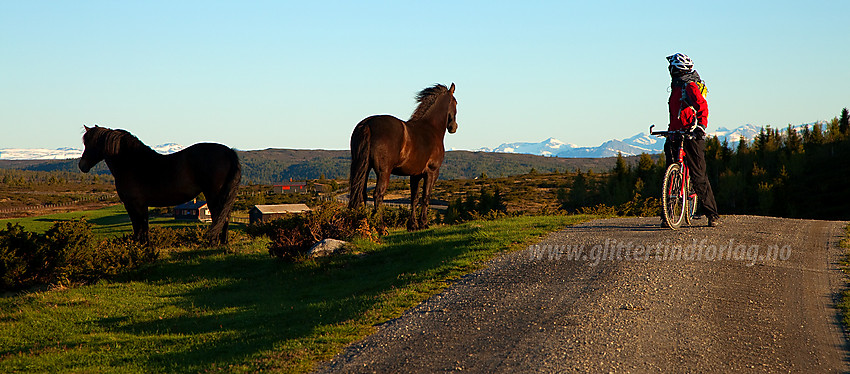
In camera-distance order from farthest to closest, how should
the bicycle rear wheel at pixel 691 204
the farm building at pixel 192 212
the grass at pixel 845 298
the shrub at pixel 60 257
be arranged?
the farm building at pixel 192 212 < the shrub at pixel 60 257 < the bicycle rear wheel at pixel 691 204 < the grass at pixel 845 298

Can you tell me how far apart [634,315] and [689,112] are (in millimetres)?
5916

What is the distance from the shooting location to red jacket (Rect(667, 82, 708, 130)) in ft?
39.1

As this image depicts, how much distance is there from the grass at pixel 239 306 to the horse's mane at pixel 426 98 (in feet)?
9.27

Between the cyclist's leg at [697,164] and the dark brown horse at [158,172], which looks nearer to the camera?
the cyclist's leg at [697,164]

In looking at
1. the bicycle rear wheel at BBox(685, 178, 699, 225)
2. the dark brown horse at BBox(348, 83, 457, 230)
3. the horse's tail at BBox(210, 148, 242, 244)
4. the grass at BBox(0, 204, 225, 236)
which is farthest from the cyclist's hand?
the grass at BBox(0, 204, 225, 236)

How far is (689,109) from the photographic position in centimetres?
1197

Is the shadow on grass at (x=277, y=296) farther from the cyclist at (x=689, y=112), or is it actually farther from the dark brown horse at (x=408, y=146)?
the cyclist at (x=689, y=112)

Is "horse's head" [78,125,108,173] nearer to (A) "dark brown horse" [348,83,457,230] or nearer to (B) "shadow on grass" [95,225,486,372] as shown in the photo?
(B) "shadow on grass" [95,225,486,372]

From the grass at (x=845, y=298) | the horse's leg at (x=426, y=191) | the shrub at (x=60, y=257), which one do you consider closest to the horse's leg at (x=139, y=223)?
the shrub at (x=60, y=257)

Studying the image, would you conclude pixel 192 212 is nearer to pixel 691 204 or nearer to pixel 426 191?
pixel 426 191

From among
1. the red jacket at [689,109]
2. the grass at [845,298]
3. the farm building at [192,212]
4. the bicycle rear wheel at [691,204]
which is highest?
the red jacket at [689,109]

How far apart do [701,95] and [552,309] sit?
6.44 metres

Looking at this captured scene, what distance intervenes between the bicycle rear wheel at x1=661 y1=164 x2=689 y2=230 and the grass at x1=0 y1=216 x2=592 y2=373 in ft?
8.08

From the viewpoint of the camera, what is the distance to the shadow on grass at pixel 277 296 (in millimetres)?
7613
